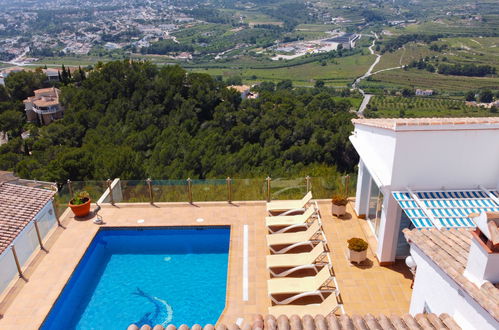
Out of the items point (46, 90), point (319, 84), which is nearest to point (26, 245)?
point (46, 90)

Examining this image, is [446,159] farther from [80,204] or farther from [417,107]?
[417,107]

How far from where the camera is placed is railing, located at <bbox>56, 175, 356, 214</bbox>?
13852mm

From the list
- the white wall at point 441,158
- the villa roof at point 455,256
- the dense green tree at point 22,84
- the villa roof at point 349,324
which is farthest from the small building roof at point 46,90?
the villa roof at point 455,256

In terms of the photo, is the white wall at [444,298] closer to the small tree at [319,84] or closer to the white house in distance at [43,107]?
the white house in distance at [43,107]

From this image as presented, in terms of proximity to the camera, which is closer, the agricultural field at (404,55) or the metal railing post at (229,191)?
the metal railing post at (229,191)

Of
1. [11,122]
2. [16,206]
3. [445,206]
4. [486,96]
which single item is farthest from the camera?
[486,96]

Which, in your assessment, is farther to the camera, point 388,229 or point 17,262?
point 17,262

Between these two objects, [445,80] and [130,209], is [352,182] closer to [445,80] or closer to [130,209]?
[130,209]

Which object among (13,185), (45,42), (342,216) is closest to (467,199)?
(342,216)

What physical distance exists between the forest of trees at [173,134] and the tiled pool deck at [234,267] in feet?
12.8

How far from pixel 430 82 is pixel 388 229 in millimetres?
116451

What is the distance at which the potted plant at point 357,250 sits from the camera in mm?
10492

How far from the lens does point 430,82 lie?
4483 inches

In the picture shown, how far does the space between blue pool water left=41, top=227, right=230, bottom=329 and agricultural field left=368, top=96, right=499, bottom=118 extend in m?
73.0
